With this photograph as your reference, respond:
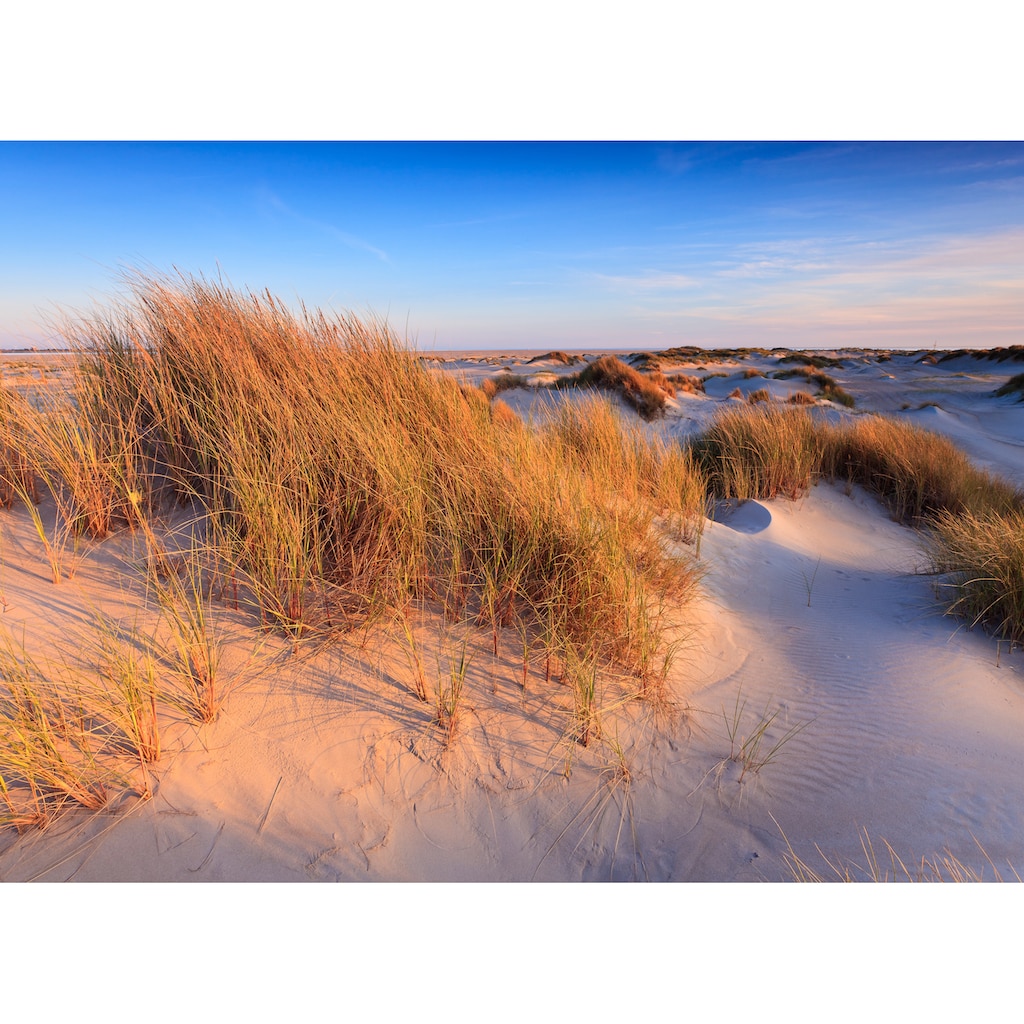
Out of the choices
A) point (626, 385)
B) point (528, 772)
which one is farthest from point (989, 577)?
point (626, 385)

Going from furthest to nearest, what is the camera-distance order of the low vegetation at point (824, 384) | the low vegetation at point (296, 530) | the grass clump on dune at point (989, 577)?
the low vegetation at point (824, 384)
the grass clump on dune at point (989, 577)
the low vegetation at point (296, 530)

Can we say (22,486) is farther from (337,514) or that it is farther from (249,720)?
(249,720)

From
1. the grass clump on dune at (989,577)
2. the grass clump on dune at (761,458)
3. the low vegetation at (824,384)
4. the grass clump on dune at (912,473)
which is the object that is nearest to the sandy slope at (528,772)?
the grass clump on dune at (989,577)

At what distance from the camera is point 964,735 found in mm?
2146

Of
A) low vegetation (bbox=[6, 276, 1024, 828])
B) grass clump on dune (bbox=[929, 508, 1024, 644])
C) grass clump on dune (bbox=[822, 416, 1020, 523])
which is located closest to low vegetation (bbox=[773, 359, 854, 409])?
grass clump on dune (bbox=[822, 416, 1020, 523])

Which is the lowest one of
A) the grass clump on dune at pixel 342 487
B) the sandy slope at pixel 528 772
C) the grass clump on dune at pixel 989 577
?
the sandy slope at pixel 528 772

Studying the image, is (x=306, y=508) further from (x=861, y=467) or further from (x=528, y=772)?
(x=861, y=467)

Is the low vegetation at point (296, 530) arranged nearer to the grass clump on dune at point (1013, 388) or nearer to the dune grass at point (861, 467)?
the dune grass at point (861, 467)

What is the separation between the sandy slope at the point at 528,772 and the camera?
150 centimetres

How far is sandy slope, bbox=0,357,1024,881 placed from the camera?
150 centimetres

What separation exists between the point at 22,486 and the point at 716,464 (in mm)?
5761

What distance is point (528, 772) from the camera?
180 cm

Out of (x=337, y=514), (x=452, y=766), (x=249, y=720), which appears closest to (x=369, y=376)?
(x=337, y=514)

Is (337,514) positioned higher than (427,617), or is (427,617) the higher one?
(337,514)
